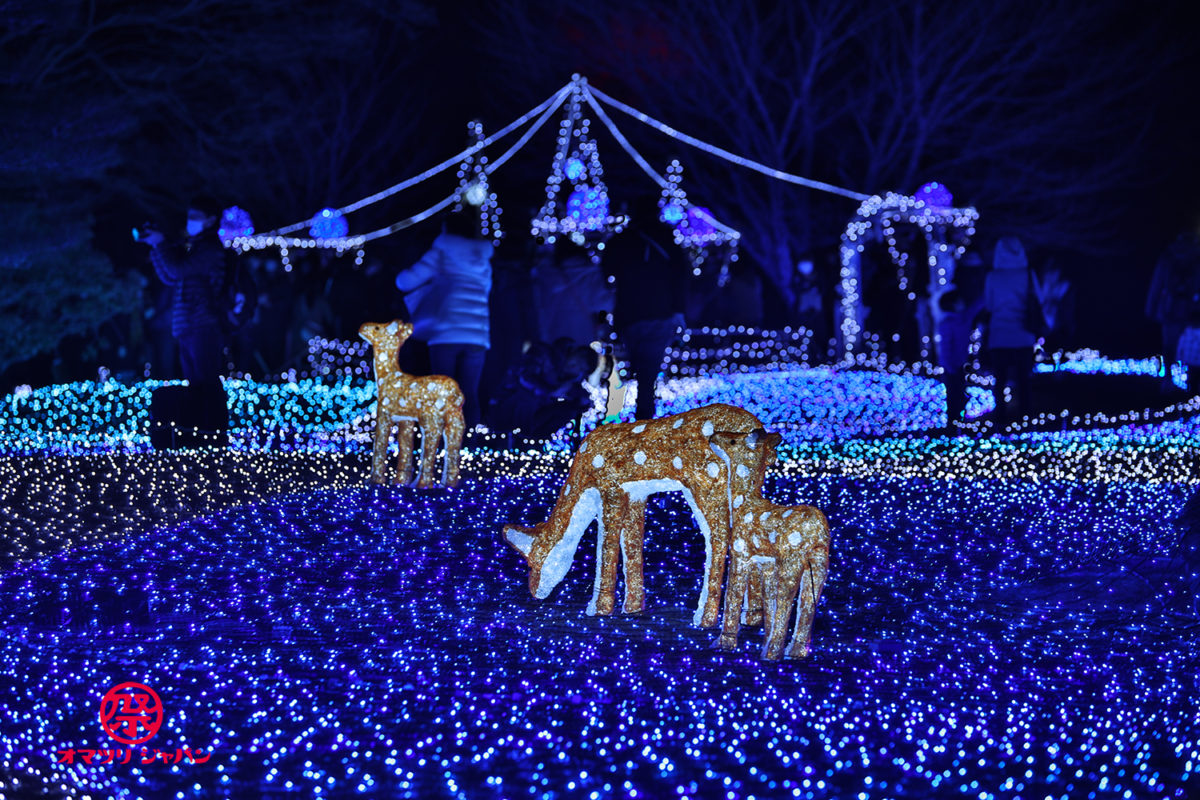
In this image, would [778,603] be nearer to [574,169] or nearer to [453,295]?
[453,295]

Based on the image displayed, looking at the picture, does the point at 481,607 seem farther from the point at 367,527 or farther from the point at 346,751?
the point at 367,527

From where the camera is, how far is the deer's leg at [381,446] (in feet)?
25.3

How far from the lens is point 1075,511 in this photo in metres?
6.69

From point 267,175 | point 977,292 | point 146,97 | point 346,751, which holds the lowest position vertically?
point 346,751

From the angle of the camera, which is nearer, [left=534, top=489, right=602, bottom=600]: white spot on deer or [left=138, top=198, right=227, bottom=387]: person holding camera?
[left=534, top=489, right=602, bottom=600]: white spot on deer

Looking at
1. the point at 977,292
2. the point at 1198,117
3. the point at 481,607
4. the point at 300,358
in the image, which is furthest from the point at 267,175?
the point at 481,607

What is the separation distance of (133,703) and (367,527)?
9.61ft

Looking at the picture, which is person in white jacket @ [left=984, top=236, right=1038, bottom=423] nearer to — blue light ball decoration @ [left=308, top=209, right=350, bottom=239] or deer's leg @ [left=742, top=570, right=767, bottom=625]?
deer's leg @ [left=742, top=570, right=767, bottom=625]

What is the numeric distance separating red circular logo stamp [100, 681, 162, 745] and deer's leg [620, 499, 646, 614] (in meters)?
1.54

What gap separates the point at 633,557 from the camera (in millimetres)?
4430

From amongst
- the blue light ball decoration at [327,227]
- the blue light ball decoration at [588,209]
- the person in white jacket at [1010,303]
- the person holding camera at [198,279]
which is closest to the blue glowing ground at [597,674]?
the person holding camera at [198,279]

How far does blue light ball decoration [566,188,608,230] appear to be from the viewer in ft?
49.4

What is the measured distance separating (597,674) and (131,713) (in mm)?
1233

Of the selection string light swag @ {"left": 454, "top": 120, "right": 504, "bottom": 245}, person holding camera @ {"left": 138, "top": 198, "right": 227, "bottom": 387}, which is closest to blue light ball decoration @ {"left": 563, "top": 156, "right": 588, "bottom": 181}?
string light swag @ {"left": 454, "top": 120, "right": 504, "bottom": 245}
